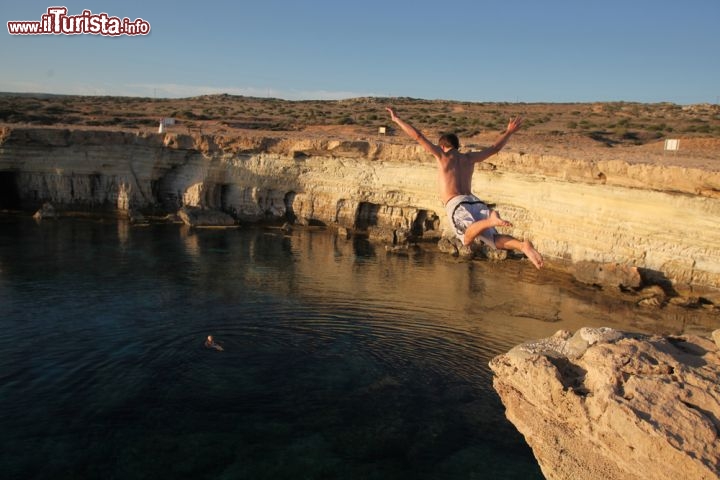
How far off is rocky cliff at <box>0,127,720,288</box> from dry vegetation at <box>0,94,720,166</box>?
3.28 meters

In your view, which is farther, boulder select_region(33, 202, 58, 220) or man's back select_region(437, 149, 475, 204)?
boulder select_region(33, 202, 58, 220)

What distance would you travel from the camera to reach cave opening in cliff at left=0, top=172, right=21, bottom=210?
32.1 m

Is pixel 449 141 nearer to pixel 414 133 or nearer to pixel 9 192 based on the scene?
pixel 414 133

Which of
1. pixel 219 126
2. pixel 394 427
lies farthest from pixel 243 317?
pixel 219 126

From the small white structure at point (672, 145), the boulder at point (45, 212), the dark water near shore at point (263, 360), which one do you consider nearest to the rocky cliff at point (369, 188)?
the boulder at point (45, 212)

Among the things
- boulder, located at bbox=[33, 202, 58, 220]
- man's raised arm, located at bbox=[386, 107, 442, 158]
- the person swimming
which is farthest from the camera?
boulder, located at bbox=[33, 202, 58, 220]

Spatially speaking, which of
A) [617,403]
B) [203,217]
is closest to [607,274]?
[617,403]

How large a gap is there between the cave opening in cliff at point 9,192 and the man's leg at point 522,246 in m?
31.1

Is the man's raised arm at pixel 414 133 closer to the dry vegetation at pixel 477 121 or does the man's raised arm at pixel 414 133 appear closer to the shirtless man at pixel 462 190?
the shirtless man at pixel 462 190

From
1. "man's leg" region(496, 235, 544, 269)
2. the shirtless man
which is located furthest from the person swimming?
"man's leg" region(496, 235, 544, 269)

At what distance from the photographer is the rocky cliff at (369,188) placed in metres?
20.1

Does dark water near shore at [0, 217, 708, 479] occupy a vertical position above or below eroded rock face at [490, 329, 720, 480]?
below

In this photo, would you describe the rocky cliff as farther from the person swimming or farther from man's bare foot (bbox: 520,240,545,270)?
man's bare foot (bbox: 520,240,545,270)

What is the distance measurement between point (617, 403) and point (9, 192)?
3400cm
